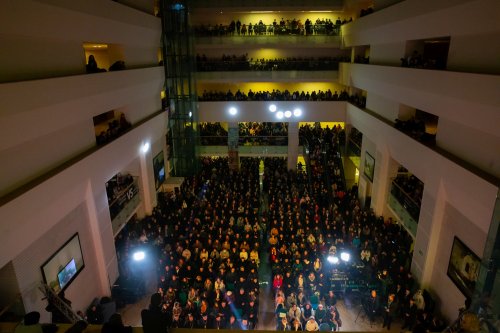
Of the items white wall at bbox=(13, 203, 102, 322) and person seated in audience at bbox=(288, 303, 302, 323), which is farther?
person seated in audience at bbox=(288, 303, 302, 323)

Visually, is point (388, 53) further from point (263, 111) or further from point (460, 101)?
point (263, 111)

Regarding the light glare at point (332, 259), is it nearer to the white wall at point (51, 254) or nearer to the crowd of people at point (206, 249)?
the crowd of people at point (206, 249)

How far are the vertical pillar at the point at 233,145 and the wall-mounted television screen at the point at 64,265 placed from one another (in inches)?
499

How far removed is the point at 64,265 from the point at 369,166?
14793mm

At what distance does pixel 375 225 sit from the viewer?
16.1 meters

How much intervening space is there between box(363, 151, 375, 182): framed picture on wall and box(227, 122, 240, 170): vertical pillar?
26.0 ft

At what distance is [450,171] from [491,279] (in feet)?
18.8

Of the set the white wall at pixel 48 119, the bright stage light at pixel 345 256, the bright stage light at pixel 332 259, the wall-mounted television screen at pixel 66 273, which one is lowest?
the bright stage light at pixel 332 259

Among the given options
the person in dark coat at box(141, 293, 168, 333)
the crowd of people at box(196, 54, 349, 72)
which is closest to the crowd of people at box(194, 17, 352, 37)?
the crowd of people at box(196, 54, 349, 72)

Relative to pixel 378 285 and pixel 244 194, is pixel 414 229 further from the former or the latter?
pixel 244 194

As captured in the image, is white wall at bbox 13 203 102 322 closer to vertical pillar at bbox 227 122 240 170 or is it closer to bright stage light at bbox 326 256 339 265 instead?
bright stage light at bbox 326 256 339 265

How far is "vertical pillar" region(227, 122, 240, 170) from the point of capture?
2330cm

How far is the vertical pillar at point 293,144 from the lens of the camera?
24.2 metres

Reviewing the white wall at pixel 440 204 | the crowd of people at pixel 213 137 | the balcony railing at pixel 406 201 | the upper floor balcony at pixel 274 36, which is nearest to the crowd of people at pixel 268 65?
the upper floor balcony at pixel 274 36
